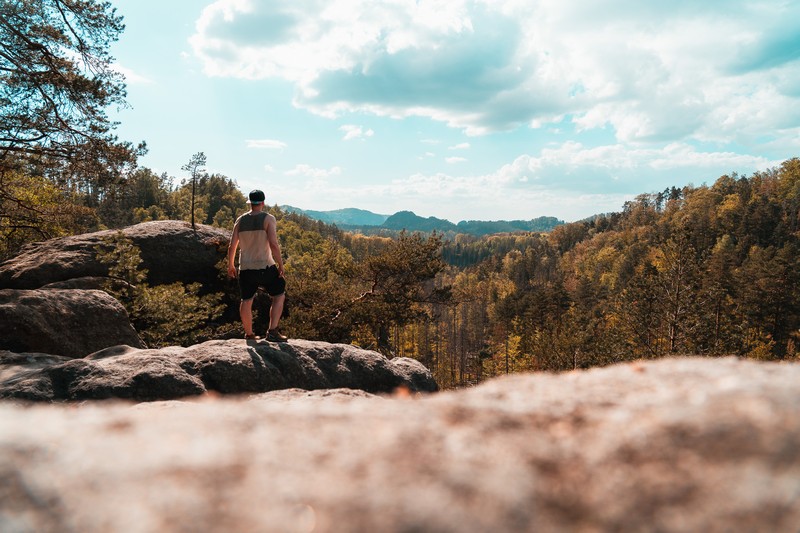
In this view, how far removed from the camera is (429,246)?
20.2 metres

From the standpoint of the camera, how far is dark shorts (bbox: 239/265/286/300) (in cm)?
778

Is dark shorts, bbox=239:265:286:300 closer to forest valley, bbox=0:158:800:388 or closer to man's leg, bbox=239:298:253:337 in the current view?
man's leg, bbox=239:298:253:337

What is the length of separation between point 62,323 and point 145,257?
30.6 ft

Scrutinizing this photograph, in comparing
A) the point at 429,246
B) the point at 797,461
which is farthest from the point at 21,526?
the point at 429,246

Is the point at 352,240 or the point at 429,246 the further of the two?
the point at 352,240

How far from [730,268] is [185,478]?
234 feet

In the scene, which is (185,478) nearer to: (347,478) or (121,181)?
(347,478)

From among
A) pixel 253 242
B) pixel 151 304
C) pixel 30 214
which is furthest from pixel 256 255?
pixel 30 214

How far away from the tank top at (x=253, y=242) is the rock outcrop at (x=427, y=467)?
613cm

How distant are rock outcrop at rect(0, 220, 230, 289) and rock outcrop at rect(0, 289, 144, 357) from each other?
4429mm

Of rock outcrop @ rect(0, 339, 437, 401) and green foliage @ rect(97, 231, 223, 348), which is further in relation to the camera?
green foliage @ rect(97, 231, 223, 348)

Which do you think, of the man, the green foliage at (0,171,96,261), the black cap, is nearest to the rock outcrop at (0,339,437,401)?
the man

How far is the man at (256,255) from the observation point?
7617 millimetres

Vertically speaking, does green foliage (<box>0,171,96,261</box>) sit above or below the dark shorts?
above
